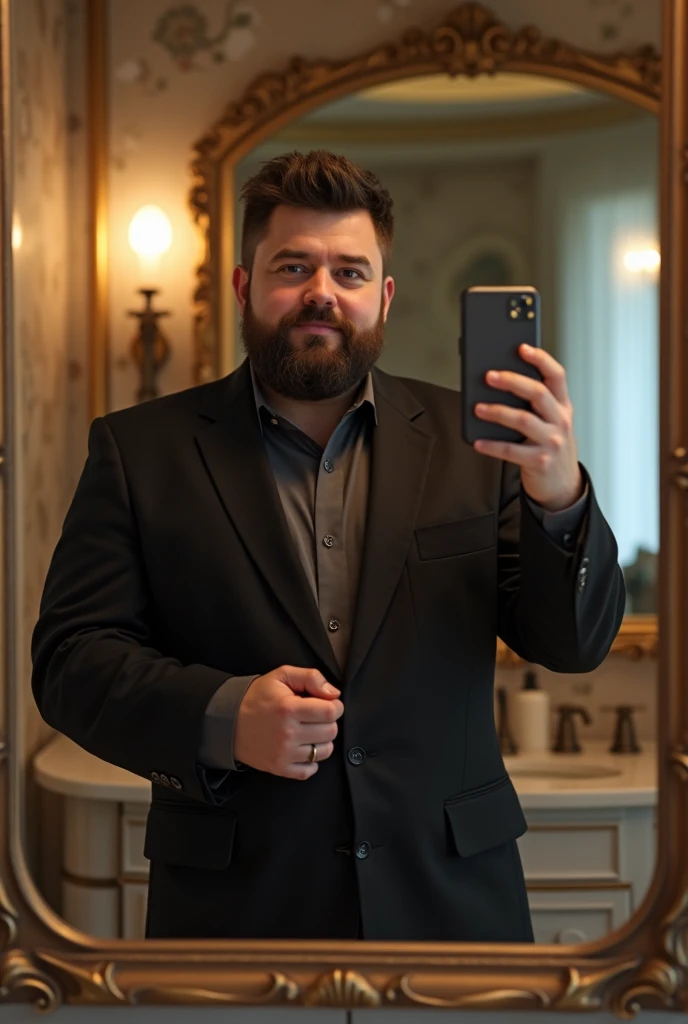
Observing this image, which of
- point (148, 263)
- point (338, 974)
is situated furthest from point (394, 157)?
point (338, 974)

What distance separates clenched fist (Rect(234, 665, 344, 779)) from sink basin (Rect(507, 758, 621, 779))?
17 centimetres

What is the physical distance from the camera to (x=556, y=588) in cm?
79

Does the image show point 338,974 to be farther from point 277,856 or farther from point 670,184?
point 670,184

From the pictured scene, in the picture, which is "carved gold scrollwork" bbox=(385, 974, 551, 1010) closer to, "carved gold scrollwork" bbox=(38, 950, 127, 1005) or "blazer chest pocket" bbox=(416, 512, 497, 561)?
"carved gold scrollwork" bbox=(38, 950, 127, 1005)

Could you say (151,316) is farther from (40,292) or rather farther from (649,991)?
(649,991)

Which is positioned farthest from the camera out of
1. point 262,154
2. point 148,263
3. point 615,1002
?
point 148,263

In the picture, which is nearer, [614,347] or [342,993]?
A: [342,993]

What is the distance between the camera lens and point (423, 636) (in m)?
0.83

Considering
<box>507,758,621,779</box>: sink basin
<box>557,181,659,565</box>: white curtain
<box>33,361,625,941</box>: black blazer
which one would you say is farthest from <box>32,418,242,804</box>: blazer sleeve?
<box>557,181,659,565</box>: white curtain

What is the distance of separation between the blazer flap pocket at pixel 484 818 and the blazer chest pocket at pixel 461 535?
18 cm

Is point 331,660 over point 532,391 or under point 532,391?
under

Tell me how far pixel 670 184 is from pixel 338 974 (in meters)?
0.59

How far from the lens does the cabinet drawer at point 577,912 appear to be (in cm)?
81

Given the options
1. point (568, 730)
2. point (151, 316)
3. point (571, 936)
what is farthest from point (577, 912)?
point (151, 316)
